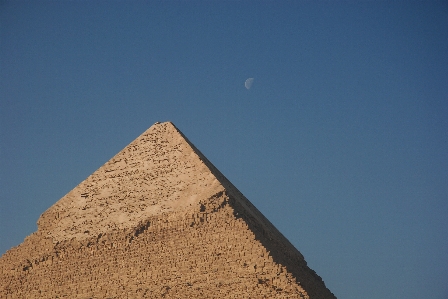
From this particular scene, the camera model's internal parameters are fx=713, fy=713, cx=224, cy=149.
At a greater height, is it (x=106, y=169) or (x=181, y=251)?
(x=106, y=169)

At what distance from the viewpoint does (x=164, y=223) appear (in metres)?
21.6

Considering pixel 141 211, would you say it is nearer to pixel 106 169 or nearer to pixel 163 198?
pixel 163 198

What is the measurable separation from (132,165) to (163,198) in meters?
2.47

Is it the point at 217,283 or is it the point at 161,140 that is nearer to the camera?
the point at 217,283

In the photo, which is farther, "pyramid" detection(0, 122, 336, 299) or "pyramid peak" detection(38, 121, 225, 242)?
"pyramid peak" detection(38, 121, 225, 242)

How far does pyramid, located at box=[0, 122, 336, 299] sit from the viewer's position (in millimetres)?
20047

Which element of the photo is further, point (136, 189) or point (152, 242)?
point (136, 189)

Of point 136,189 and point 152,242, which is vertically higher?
point 136,189

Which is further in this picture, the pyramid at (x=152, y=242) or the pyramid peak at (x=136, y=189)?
the pyramid peak at (x=136, y=189)

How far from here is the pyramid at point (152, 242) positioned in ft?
65.8

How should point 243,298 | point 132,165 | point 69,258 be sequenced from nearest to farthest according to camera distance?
point 243,298, point 69,258, point 132,165

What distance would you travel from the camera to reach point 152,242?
21.4 meters


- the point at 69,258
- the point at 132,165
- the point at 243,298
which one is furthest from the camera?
the point at 132,165

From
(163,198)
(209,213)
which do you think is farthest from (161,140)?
(209,213)
